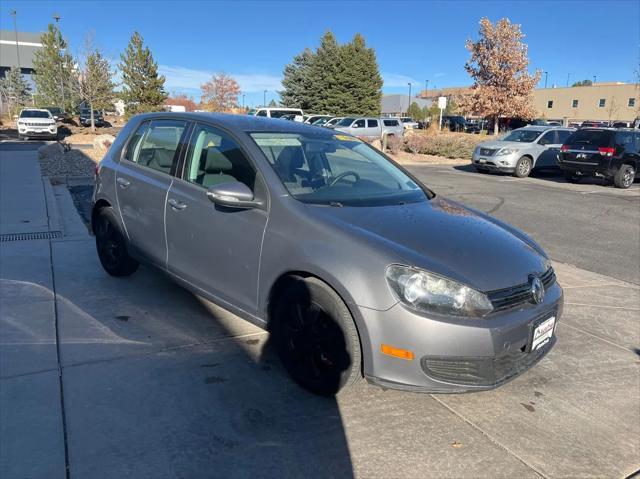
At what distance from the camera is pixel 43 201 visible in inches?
335

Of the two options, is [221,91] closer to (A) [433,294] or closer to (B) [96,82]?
(B) [96,82]

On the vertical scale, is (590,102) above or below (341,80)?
above

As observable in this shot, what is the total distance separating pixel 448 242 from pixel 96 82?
1381 inches

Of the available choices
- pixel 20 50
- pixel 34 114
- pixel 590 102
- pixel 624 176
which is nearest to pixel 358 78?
pixel 34 114

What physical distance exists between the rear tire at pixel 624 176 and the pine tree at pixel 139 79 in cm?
2846

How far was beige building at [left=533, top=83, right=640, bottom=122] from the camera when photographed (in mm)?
65125

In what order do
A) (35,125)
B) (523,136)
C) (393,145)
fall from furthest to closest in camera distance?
(35,125), (393,145), (523,136)

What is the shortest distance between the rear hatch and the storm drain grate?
1405 centimetres

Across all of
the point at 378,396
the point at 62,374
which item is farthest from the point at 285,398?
the point at 62,374

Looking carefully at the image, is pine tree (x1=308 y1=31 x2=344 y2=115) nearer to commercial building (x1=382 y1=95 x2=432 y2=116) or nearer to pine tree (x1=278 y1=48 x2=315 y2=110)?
pine tree (x1=278 y1=48 x2=315 y2=110)

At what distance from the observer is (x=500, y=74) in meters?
36.8

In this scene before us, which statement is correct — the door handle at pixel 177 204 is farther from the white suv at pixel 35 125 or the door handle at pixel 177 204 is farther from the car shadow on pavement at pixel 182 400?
the white suv at pixel 35 125

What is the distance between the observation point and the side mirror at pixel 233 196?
3.19 m

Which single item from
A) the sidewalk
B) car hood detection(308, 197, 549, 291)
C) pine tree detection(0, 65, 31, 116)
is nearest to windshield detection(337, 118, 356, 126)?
the sidewalk
